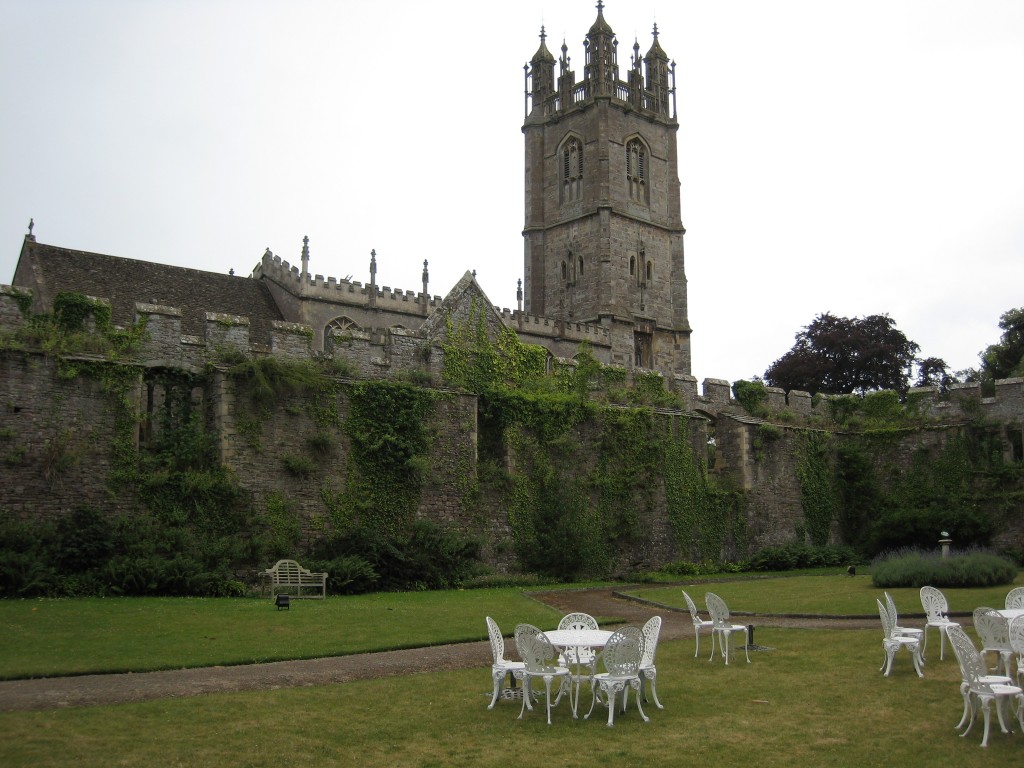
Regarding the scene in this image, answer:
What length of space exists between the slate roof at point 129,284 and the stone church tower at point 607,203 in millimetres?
25171

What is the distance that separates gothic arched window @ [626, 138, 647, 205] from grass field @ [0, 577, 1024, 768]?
48755mm

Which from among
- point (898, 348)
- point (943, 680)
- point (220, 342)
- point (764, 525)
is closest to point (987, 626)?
point (943, 680)

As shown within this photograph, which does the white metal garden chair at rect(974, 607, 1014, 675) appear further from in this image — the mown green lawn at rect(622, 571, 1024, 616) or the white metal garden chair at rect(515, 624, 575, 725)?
the mown green lawn at rect(622, 571, 1024, 616)

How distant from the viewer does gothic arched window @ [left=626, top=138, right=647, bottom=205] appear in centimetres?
6041

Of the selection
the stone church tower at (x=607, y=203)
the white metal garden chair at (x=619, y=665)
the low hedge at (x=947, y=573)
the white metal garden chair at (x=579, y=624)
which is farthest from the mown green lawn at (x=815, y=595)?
the stone church tower at (x=607, y=203)

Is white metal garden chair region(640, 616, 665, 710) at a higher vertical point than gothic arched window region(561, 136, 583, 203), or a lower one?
lower

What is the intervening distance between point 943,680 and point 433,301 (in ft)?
118

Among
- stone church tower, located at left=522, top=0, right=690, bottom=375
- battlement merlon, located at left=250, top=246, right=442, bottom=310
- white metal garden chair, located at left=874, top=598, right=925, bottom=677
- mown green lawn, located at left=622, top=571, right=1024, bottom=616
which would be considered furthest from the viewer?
stone church tower, located at left=522, top=0, right=690, bottom=375

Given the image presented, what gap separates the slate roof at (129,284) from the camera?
31.1m

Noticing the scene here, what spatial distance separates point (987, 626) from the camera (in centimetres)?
1132

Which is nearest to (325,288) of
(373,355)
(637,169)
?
(373,355)

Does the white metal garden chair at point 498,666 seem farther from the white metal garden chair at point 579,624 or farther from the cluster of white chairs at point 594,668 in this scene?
the white metal garden chair at point 579,624

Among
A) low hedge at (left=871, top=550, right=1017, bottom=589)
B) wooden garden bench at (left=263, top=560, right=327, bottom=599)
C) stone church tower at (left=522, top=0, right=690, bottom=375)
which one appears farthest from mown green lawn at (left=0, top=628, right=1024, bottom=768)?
stone church tower at (left=522, top=0, right=690, bottom=375)

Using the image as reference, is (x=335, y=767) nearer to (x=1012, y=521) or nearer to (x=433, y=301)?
(x=1012, y=521)
